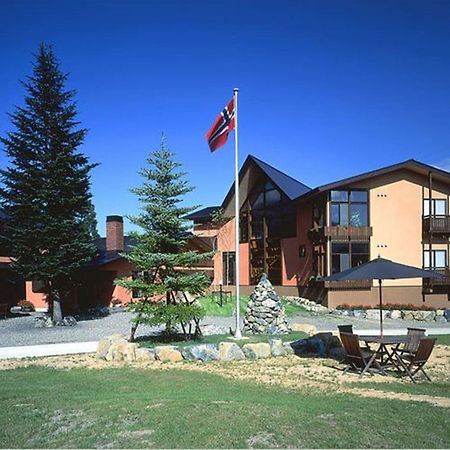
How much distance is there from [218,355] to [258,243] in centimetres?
2270

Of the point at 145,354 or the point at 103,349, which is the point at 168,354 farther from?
the point at 103,349

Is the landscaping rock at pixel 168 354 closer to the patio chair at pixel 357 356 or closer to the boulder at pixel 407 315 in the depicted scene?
the patio chair at pixel 357 356

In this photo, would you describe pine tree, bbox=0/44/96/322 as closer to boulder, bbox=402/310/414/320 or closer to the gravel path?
the gravel path

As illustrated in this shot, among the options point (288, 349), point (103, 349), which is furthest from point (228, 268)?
point (103, 349)

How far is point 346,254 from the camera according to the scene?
27.0 m

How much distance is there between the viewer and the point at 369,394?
8.12 meters

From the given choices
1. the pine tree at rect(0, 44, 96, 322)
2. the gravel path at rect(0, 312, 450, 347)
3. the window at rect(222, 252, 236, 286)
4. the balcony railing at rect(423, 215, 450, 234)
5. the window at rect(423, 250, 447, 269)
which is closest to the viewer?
the gravel path at rect(0, 312, 450, 347)

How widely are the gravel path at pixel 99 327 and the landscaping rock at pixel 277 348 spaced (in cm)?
578

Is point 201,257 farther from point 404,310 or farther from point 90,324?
point 404,310

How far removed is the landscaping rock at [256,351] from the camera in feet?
41.2

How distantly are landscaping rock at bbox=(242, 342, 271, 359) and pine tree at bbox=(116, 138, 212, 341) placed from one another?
1961mm

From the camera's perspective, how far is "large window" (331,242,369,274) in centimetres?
2680

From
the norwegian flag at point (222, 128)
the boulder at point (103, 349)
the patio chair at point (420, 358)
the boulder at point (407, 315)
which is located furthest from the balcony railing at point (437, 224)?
the boulder at point (103, 349)

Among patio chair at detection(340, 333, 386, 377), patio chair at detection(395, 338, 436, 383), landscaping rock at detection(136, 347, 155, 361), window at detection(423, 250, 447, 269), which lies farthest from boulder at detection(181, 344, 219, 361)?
window at detection(423, 250, 447, 269)
